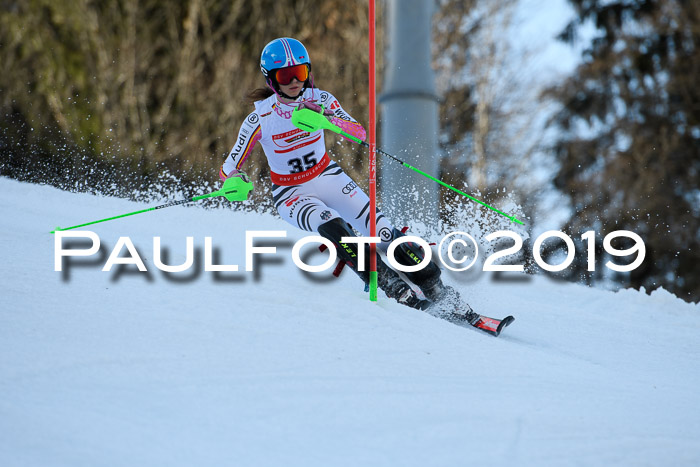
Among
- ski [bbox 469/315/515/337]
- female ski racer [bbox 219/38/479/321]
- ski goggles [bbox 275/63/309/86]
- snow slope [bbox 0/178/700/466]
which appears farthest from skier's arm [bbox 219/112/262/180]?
ski [bbox 469/315/515/337]

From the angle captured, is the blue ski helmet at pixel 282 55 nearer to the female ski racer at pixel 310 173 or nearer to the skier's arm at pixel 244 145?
the female ski racer at pixel 310 173

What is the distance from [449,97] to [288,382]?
13.2 m

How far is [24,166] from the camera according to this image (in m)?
12.0

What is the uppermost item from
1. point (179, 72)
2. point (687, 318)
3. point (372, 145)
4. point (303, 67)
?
point (179, 72)

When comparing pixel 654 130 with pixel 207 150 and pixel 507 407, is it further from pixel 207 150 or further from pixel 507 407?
pixel 507 407

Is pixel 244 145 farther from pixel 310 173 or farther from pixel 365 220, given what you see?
pixel 365 220

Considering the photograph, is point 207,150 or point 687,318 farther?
point 207,150

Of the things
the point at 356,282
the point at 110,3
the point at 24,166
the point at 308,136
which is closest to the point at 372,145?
the point at 308,136

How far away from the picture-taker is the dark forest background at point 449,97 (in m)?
13.4

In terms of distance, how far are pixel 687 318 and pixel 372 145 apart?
3411 millimetres

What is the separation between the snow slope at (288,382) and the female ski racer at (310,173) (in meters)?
0.36

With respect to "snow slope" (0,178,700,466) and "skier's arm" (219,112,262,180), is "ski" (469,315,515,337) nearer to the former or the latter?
"snow slope" (0,178,700,466)

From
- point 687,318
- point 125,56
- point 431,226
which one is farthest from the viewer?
point 125,56

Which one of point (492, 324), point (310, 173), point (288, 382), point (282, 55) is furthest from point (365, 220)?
point (288, 382)
